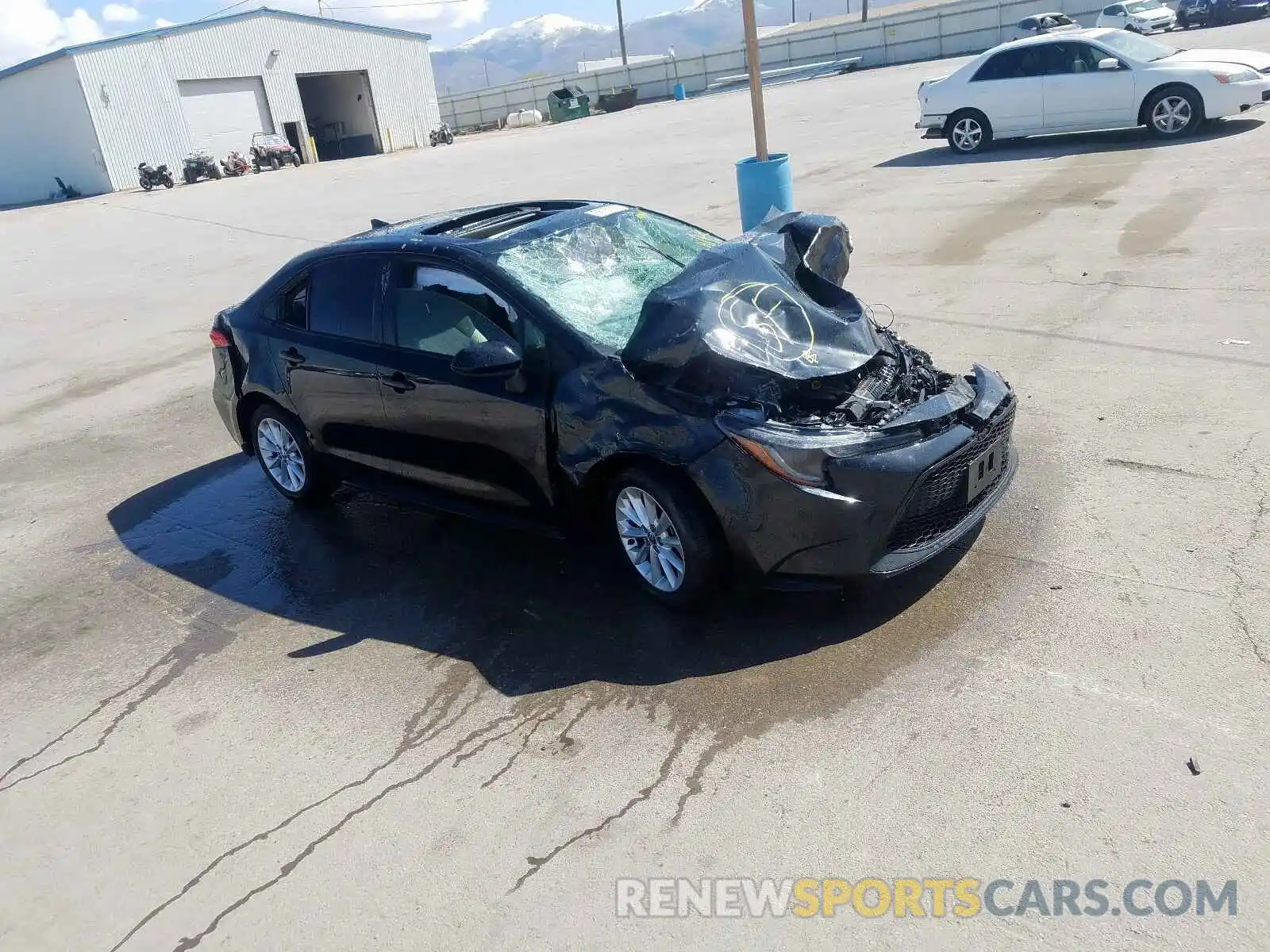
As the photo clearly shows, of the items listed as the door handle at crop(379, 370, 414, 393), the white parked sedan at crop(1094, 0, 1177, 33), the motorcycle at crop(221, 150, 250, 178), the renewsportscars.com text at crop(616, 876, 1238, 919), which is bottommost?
the renewsportscars.com text at crop(616, 876, 1238, 919)

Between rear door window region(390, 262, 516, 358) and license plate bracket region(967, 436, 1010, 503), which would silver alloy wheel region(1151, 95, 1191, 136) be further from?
rear door window region(390, 262, 516, 358)

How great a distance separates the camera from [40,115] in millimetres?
37125

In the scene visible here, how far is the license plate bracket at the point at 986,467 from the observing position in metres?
4.47

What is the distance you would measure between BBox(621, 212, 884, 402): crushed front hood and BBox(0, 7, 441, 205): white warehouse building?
37107mm

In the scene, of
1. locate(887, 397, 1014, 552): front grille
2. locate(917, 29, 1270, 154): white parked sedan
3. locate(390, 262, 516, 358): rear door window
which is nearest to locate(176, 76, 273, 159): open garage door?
locate(917, 29, 1270, 154): white parked sedan

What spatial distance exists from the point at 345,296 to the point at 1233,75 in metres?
13.5

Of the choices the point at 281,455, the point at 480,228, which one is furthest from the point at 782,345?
the point at 281,455

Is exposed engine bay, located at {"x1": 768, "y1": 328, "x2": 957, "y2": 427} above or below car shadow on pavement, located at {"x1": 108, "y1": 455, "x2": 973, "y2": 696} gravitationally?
above

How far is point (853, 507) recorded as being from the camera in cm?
412

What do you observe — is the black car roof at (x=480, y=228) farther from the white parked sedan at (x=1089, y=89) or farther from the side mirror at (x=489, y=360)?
the white parked sedan at (x=1089, y=89)

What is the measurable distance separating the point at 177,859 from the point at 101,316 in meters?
12.4

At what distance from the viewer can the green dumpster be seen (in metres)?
50.7

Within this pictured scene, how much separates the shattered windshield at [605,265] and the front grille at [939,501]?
1.45 m

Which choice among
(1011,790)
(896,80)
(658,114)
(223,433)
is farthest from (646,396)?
(658,114)
